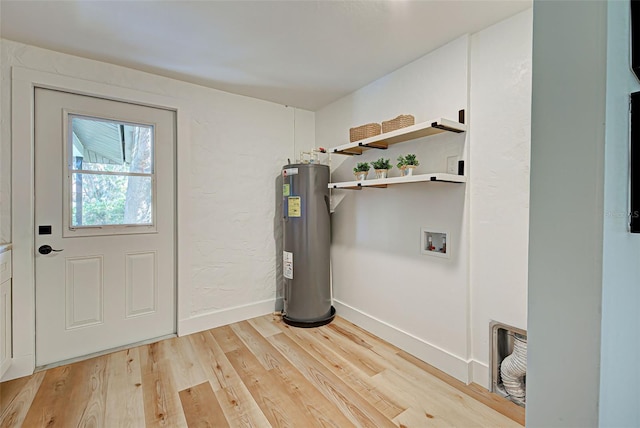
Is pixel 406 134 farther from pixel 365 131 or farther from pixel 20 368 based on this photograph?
pixel 20 368

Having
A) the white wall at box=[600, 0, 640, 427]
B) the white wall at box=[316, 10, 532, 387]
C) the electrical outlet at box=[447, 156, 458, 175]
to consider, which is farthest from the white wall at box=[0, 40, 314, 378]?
the white wall at box=[600, 0, 640, 427]

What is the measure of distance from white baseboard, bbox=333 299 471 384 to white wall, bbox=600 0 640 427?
4.69 feet

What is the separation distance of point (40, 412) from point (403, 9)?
3.16 metres

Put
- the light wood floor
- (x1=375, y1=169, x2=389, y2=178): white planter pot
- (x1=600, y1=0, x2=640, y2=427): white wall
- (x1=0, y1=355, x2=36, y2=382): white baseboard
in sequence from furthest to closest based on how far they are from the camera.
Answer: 1. (x1=375, y1=169, x2=389, y2=178): white planter pot
2. (x1=0, y1=355, x2=36, y2=382): white baseboard
3. the light wood floor
4. (x1=600, y1=0, x2=640, y2=427): white wall

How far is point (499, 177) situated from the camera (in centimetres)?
184

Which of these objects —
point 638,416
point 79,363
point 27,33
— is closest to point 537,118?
point 638,416

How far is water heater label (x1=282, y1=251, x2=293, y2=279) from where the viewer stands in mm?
2955

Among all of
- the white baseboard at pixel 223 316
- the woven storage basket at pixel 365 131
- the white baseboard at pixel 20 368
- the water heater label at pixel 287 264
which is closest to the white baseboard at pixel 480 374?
the water heater label at pixel 287 264

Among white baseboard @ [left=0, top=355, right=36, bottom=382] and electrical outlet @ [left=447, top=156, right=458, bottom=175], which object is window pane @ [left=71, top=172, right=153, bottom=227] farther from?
electrical outlet @ [left=447, top=156, right=458, bottom=175]

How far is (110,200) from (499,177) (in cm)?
293

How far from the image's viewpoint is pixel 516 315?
177 centimetres

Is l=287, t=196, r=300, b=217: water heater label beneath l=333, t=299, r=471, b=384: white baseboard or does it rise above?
above

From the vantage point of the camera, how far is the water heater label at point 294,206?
292 centimetres

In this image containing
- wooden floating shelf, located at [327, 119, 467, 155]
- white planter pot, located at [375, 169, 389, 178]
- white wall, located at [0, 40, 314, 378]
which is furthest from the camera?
white wall, located at [0, 40, 314, 378]
